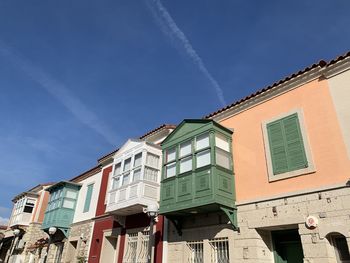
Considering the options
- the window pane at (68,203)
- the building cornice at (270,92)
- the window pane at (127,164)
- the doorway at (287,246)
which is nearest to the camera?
the doorway at (287,246)

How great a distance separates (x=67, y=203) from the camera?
60.8 ft

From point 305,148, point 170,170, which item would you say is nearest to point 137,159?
point 170,170

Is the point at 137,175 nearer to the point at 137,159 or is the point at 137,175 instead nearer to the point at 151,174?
the point at 151,174

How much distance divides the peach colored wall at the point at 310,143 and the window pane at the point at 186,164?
1.58m

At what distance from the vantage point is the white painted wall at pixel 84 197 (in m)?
16.8

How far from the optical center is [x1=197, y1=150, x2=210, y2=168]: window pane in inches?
385

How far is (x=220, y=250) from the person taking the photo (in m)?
9.33

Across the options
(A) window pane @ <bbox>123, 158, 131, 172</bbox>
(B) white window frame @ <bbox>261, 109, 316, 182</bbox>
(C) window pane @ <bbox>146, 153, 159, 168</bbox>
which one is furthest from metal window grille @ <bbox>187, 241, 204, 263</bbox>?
(A) window pane @ <bbox>123, 158, 131, 172</bbox>

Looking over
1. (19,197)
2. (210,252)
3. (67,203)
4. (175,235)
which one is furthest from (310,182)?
(19,197)

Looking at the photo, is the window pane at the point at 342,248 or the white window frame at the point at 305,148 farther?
the white window frame at the point at 305,148

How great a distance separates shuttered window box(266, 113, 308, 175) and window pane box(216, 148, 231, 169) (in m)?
1.58

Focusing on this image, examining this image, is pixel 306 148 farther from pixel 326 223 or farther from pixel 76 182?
pixel 76 182

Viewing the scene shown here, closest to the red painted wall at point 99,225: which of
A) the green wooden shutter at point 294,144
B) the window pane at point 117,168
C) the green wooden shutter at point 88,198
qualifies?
the green wooden shutter at point 88,198

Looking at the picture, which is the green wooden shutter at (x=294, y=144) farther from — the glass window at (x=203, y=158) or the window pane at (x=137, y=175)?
the window pane at (x=137, y=175)
